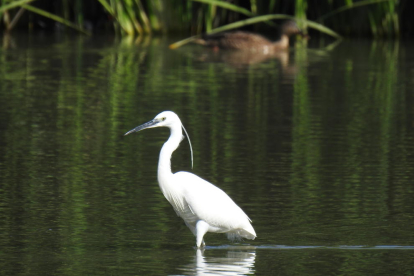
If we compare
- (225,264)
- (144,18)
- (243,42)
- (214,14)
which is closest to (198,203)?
(225,264)

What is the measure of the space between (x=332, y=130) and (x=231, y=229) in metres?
4.31

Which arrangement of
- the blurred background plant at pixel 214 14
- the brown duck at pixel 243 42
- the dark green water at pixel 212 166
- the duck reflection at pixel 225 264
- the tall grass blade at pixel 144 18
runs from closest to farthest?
the duck reflection at pixel 225 264, the dark green water at pixel 212 166, the brown duck at pixel 243 42, the blurred background plant at pixel 214 14, the tall grass blade at pixel 144 18

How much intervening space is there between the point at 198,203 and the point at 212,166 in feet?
7.85

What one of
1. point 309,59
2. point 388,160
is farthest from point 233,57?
point 388,160

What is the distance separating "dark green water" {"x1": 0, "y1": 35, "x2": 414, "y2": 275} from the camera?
541 centimetres

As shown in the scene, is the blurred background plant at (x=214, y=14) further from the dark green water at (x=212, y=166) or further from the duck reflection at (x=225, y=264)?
the duck reflection at (x=225, y=264)

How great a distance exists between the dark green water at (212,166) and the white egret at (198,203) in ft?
0.49

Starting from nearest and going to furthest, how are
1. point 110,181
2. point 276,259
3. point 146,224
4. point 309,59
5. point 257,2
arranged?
point 276,259 < point 146,224 < point 110,181 < point 309,59 < point 257,2

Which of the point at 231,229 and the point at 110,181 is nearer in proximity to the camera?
the point at 231,229

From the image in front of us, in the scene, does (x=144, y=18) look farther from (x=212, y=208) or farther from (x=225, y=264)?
(x=225, y=264)

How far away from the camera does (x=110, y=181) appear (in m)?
7.27

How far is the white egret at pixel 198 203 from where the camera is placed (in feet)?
18.0

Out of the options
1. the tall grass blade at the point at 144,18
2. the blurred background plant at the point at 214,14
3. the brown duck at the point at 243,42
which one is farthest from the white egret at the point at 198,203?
the tall grass blade at the point at 144,18

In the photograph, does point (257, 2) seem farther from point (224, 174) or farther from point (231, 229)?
point (231, 229)
